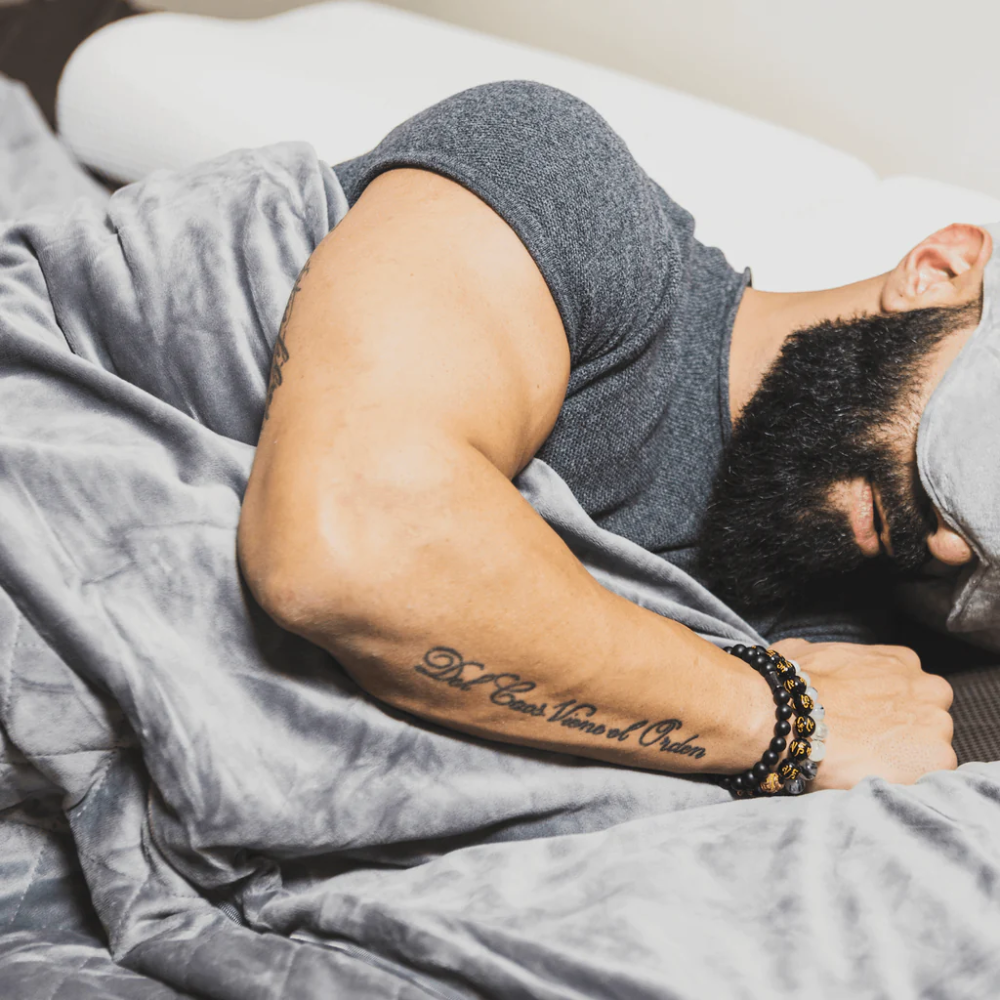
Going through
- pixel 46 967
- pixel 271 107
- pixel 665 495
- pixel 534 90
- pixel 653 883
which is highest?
pixel 534 90

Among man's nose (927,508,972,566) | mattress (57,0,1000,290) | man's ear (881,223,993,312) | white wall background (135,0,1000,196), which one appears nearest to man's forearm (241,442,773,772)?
man's nose (927,508,972,566)

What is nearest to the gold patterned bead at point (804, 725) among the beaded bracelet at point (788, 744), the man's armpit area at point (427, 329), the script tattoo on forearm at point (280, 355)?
the beaded bracelet at point (788, 744)

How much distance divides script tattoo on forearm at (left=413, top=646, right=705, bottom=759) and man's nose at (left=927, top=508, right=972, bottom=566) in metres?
0.31

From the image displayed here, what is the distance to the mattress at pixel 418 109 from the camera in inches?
50.3

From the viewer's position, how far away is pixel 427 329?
0.69 m

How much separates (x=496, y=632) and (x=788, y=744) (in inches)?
14.3

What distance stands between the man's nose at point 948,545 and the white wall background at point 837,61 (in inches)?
32.3

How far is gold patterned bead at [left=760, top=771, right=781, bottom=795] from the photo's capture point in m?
0.91

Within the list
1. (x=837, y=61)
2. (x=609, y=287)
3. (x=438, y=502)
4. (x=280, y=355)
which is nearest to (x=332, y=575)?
(x=438, y=502)

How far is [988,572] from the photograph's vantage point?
96cm

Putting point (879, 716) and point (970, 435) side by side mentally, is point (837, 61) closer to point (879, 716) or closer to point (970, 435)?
point (970, 435)

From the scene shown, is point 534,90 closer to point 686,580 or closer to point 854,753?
point 686,580

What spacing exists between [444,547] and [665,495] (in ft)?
1.43

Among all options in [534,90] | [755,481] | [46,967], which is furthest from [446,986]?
[534,90]
